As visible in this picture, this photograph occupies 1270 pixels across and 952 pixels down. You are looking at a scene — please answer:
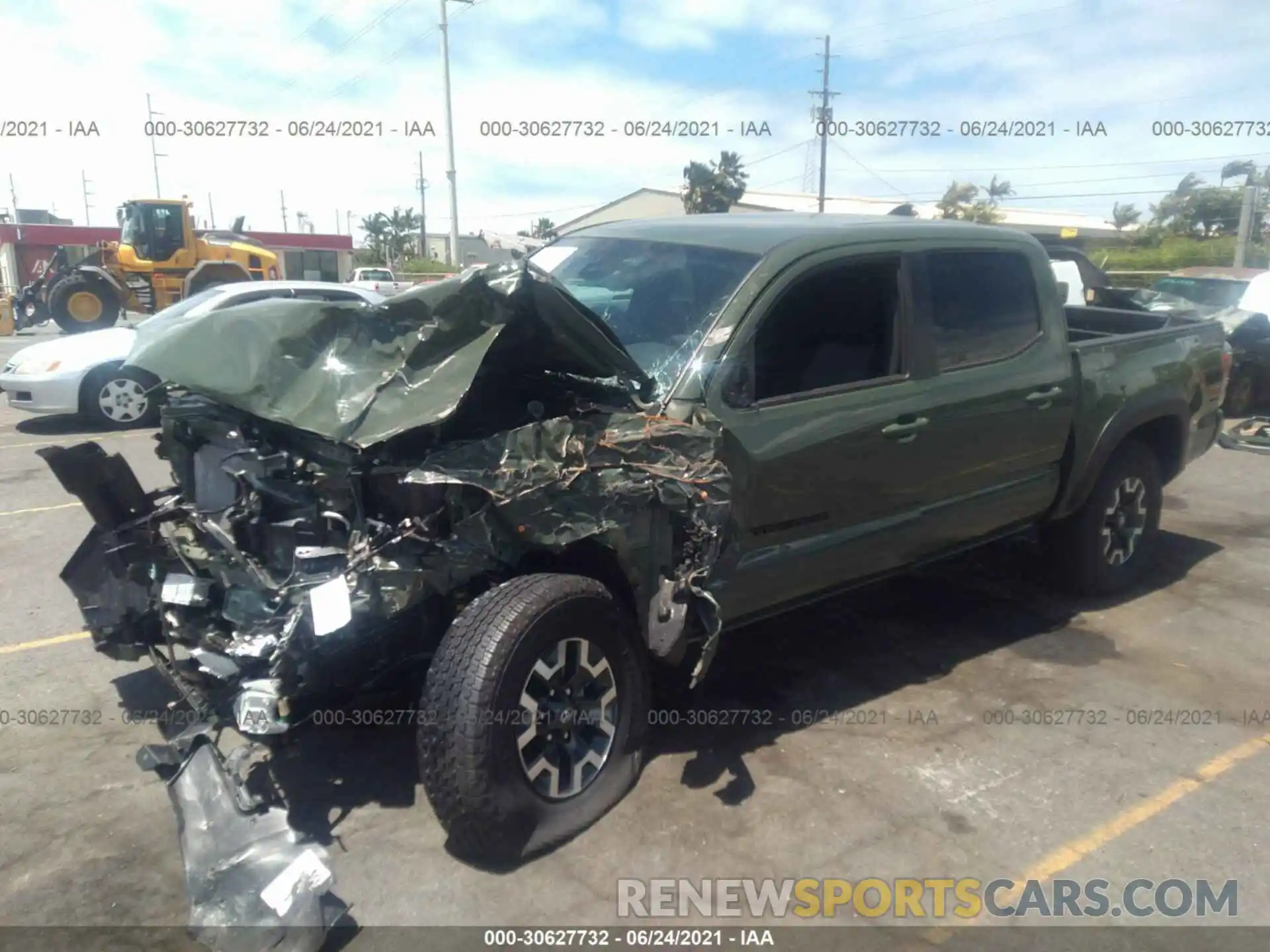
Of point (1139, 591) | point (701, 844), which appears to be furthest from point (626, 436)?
point (1139, 591)

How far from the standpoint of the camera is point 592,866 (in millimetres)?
3127

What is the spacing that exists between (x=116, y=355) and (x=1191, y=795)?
905 centimetres

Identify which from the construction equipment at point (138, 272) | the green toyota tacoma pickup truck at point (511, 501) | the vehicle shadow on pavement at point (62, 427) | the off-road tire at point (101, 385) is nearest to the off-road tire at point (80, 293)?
the construction equipment at point (138, 272)

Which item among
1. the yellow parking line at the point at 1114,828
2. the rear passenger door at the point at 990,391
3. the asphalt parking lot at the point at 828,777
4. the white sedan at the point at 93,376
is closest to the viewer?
the yellow parking line at the point at 1114,828

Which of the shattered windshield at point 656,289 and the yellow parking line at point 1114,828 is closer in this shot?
the yellow parking line at point 1114,828

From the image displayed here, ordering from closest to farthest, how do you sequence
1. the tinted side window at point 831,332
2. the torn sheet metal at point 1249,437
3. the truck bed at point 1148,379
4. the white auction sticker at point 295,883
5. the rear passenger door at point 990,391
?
1. the white auction sticker at point 295,883
2. the tinted side window at point 831,332
3. the rear passenger door at point 990,391
4. the truck bed at point 1148,379
5. the torn sheet metal at point 1249,437

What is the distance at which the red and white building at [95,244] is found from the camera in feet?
129

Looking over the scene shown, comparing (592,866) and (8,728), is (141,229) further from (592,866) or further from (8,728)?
(592,866)

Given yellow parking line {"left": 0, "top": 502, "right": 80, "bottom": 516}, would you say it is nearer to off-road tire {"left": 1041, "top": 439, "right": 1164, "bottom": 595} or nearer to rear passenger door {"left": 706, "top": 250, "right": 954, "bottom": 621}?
rear passenger door {"left": 706, "top": 250, "right": 954, "bottom": 621}

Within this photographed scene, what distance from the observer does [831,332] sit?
4.07 m

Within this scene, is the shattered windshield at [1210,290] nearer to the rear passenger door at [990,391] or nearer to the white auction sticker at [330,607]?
the rear passenger door at [990,391]

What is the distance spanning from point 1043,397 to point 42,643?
479cm

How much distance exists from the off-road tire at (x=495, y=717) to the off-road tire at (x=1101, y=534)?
3.20 metres

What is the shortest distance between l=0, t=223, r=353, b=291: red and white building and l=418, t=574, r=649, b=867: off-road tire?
32.3 meters
